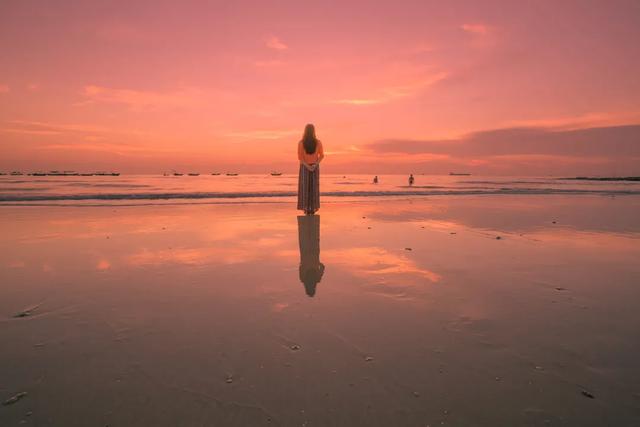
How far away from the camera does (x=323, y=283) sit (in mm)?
5066

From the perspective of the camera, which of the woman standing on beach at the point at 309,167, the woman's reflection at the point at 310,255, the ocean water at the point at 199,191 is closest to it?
the woman's reflection at the point at 310,255

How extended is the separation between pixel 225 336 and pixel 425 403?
193cm

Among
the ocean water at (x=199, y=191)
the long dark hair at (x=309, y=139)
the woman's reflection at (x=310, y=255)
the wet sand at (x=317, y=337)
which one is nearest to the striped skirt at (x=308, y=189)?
the long dark hair at (x=309, y=139)

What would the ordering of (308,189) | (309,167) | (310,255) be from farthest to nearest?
(308,189) → (309,167) → (310,255)

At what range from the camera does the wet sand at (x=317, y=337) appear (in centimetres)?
234

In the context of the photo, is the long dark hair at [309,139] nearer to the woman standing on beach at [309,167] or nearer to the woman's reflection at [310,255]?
the woman standing on beach at [309,167]

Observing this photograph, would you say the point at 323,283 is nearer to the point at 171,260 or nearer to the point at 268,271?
the point at 268,271

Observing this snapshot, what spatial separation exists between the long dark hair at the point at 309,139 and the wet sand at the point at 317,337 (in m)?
6.34

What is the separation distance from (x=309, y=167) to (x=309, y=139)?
3.59 feet

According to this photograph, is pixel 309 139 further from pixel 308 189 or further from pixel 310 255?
pixel 310 255

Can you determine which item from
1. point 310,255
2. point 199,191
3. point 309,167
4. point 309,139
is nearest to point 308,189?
point 309,167

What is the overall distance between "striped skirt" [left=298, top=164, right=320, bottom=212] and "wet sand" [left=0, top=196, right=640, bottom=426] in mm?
6236

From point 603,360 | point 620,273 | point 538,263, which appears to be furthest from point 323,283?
point 620,273

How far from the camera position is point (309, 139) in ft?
40.9
